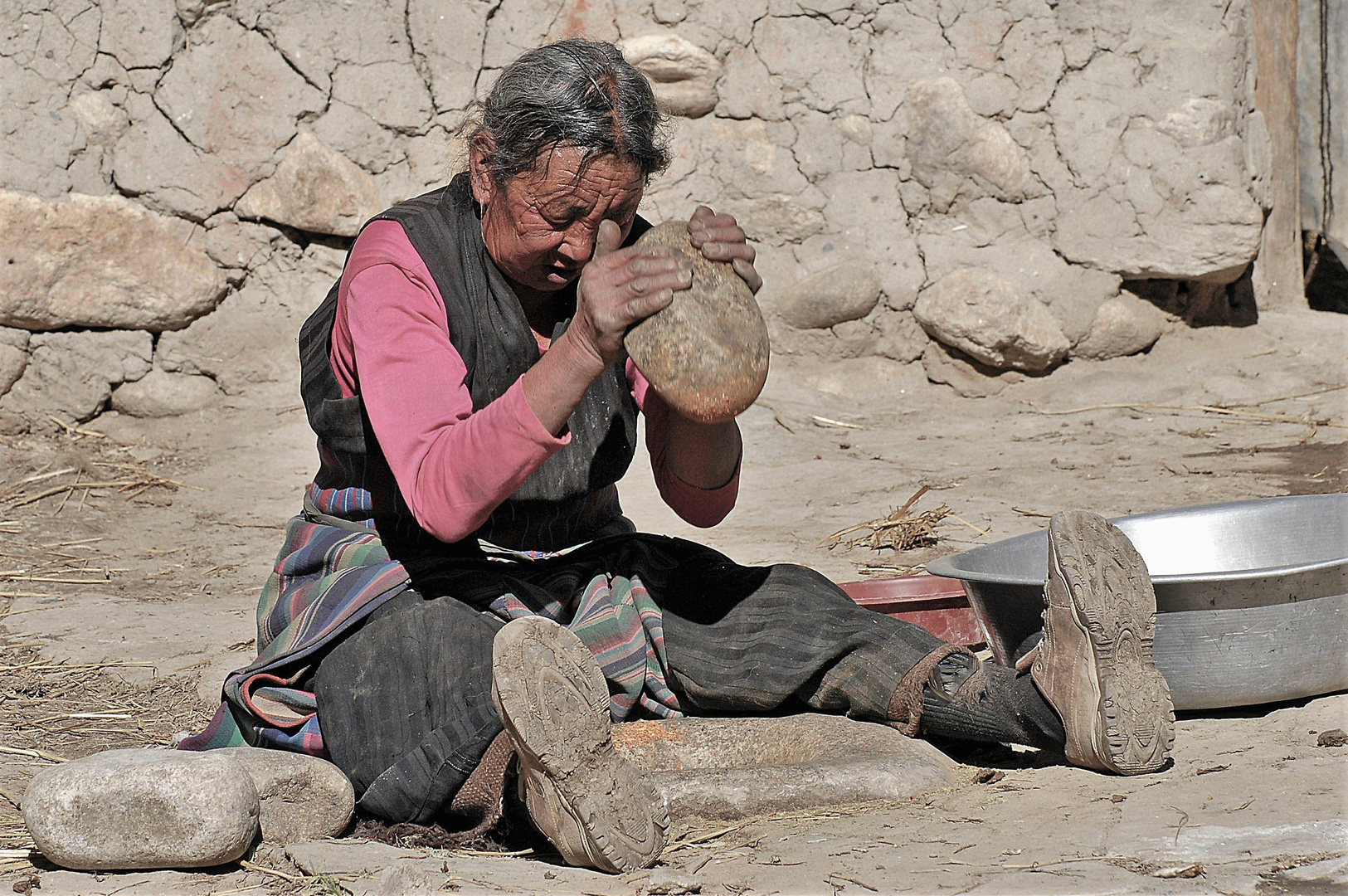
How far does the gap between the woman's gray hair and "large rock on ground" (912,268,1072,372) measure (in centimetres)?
340

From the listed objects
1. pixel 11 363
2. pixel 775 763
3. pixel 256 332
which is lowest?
pixel 775 763

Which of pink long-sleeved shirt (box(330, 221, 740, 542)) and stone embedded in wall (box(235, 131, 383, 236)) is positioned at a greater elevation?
stone embedded in wall (box(235, 131, 383, 236))

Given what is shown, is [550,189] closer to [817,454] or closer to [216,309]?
[817,454]

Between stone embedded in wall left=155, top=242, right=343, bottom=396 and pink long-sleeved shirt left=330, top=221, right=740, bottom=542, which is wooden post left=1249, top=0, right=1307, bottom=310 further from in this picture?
pink long-sleeved shirt left=330, top=221, right=740, bottom=542

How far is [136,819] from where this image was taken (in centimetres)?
198

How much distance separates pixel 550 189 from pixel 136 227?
141 inches

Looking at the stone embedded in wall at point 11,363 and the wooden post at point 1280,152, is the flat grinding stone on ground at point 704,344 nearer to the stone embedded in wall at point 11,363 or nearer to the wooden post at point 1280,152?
the stone embedded in wall at point 11,363

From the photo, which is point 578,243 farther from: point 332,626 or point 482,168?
point 332,626

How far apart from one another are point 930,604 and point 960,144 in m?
3.07

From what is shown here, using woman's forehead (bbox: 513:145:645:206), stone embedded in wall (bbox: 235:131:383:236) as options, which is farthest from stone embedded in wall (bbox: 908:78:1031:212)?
woman's forehead (bbox: 513:145:645:206)

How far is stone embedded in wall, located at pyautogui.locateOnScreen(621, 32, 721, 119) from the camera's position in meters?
5.46

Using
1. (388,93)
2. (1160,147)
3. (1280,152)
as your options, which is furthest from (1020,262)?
(388,93)

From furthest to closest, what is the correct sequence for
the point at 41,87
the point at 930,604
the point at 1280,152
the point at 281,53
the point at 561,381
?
the point at 1280,152 → the point at 281,53 → the point at 41,87 → the point at 930,604 → the point at 561,381

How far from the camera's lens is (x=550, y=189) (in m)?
2.25
